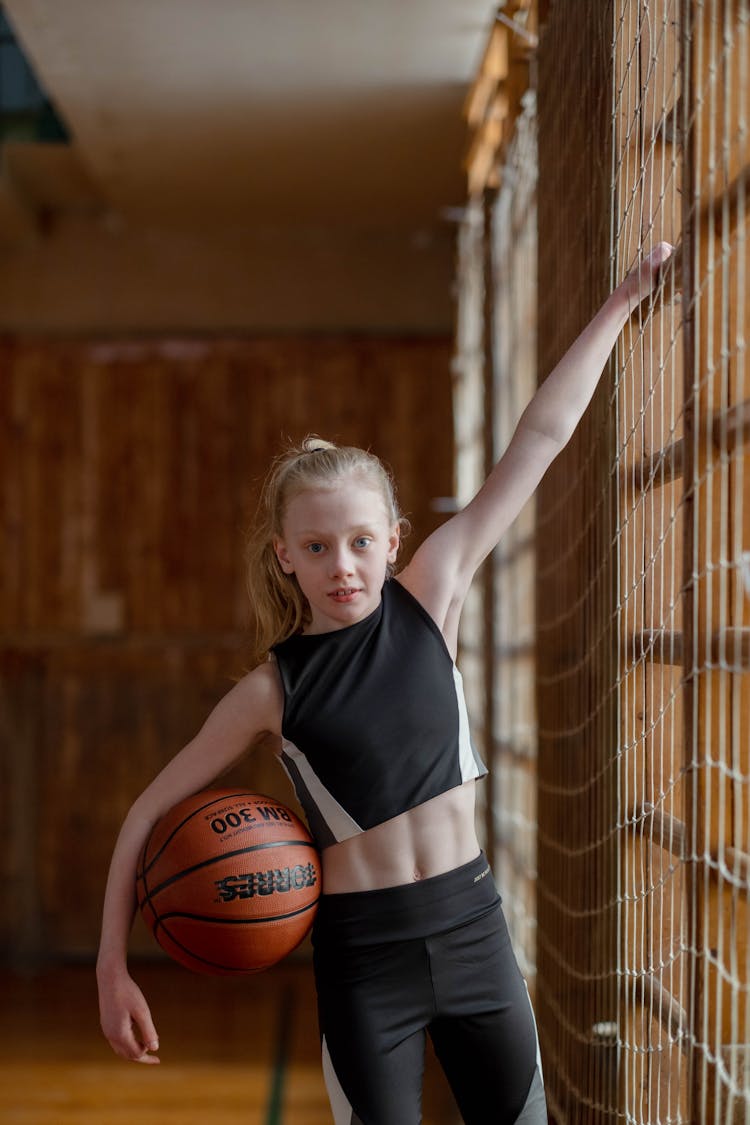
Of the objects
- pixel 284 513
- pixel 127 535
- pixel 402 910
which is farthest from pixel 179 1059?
pixel 284 513

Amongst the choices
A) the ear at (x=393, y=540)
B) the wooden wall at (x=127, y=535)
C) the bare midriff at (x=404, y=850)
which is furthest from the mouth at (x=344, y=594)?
the wooden wall at (x=127, y=535)

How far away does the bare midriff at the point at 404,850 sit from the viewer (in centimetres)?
169

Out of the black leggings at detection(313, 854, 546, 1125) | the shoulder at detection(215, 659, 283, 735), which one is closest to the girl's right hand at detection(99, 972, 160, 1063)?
the black leggings at detection(313, 854, 546, 1125)

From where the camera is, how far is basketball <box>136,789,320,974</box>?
1.69 metres

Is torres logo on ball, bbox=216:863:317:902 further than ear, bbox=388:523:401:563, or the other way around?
ear, bbox=388:523:401:563

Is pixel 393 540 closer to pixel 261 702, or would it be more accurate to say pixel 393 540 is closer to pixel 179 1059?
pixel 261 702

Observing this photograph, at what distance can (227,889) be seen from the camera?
66.6 inches

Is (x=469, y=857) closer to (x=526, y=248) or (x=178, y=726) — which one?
(x=526, y=248)

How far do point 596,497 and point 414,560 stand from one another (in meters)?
0.55

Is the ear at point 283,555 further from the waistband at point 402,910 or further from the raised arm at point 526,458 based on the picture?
the waistband at point 402,910

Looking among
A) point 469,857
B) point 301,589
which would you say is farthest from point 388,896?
point 301,589

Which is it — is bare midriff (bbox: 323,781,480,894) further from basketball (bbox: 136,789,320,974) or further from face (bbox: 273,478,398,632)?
face (bbox: 273,478,398,632)

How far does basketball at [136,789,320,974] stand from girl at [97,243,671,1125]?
0.04m

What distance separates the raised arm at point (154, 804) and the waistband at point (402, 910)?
0.24 metres
